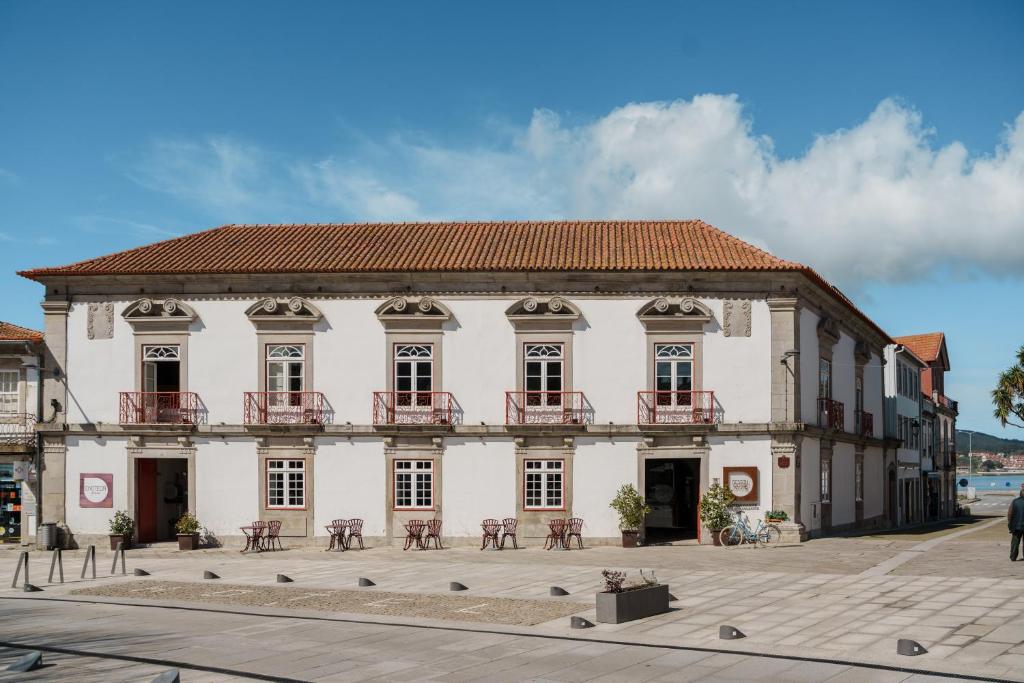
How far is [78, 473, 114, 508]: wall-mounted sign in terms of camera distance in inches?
1161

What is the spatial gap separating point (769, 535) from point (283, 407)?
44.0 feet

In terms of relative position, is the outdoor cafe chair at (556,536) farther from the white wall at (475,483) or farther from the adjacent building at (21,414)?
the adjacent building at (21,414)

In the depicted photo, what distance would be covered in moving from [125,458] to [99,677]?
61.4 ft

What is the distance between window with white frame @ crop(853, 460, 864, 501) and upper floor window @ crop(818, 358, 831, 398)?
4.56m

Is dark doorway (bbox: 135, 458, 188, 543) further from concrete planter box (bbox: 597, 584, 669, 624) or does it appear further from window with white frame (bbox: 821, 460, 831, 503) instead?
window with white frame (bbox: 821, 460, 831, 503)

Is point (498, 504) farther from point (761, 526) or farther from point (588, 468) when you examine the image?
point (761, 526)

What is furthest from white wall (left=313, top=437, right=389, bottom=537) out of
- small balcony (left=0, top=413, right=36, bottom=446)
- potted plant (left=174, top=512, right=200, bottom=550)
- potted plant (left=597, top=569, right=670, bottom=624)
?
potted plant (left=597, top=569, right=670, bottom=624)

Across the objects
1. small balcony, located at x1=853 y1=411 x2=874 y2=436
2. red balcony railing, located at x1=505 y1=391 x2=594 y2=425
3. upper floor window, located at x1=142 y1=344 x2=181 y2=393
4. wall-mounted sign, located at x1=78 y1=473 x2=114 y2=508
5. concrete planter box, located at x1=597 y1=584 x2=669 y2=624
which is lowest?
concrete planter box, located at x1=597 y1=584 x2=669 y2=624

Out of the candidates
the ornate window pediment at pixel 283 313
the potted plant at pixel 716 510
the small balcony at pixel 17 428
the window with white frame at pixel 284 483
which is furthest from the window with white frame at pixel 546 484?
the small balcony at pixel 17 428

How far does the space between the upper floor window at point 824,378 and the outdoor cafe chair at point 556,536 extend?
9.05m

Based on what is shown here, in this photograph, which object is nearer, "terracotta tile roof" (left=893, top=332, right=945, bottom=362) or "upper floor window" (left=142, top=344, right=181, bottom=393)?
"upper floor window" (left=142, top=344, right=181, bottom=393)

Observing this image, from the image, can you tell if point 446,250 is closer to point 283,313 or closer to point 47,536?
point 283,313

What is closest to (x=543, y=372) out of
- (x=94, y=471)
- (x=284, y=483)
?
(x=284, y=483)

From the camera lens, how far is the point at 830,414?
104ft
